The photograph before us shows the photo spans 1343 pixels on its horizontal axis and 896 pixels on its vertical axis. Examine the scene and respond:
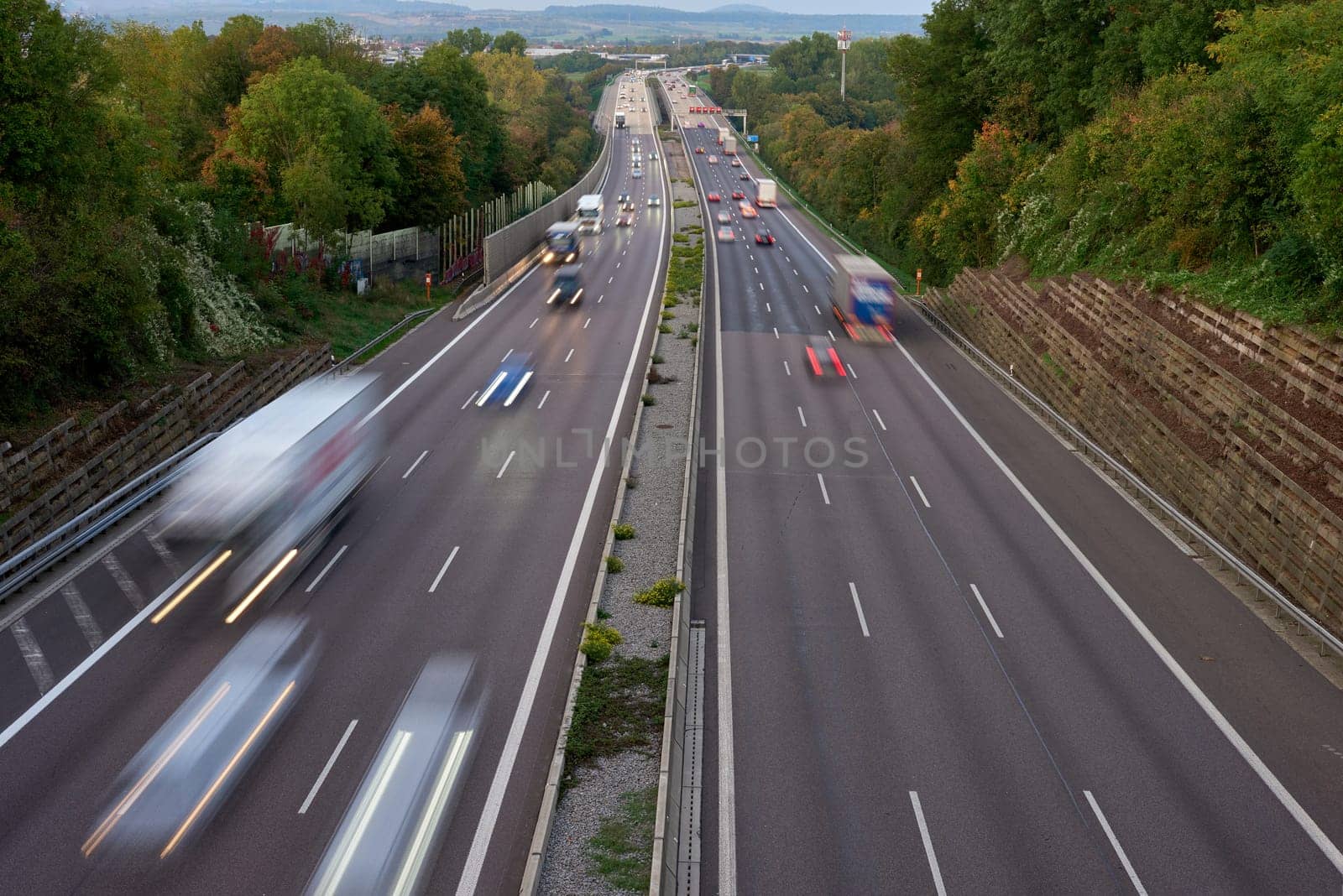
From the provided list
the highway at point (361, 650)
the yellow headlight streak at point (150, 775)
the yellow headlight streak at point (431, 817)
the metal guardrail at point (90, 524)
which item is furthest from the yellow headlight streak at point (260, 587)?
the yellow headlight streak at point (431, 817)

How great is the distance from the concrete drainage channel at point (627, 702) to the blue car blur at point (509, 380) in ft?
22.1

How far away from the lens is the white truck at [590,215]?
8890 centimetres

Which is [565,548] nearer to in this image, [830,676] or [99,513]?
[830,676]

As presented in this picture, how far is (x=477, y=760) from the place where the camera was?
17.4 metres

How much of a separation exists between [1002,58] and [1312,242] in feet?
119

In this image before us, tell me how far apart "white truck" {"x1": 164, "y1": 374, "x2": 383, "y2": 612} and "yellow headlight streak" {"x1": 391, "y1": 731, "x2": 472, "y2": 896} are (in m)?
7.51

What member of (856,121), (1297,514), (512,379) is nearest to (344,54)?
(512,379)

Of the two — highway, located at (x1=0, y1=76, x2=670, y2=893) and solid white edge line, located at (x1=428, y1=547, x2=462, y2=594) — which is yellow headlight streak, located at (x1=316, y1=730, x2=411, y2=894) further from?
solid white edge line, located at (x1=428, y1=547, x2=462, y2=594)

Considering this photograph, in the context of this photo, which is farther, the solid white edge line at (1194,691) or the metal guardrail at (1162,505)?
the metal guardrail at (1162,505)

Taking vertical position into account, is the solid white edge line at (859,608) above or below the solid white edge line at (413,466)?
below

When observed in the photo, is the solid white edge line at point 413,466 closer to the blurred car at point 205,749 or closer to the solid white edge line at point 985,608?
the blurred car at point 205,749

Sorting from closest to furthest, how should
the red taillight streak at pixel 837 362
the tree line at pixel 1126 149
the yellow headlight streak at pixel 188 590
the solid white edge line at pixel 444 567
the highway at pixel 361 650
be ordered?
the highway at pixel 361 650 < the yellow headlight streak at pixel 188 590 < the solid white edge line at pixel 444 567 < the tree line at pixel 1126 149 < the red taillight streak at pixel 837 362

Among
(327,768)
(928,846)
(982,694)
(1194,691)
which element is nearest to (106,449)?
(327,768)

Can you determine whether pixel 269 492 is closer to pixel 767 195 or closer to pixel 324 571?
pixel 324 571
